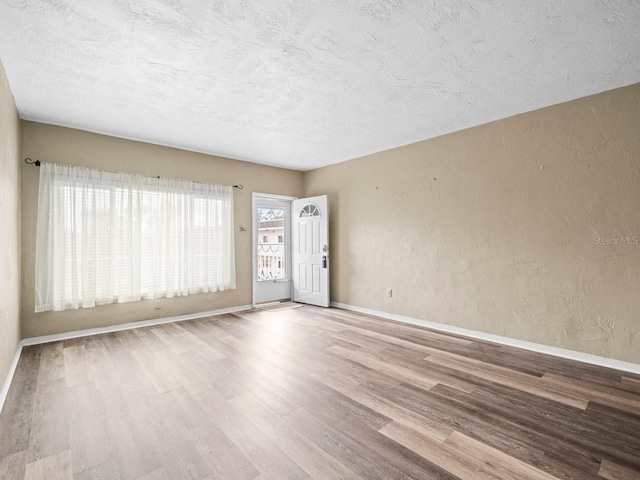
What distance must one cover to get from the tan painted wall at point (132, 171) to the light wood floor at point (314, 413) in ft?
1.71

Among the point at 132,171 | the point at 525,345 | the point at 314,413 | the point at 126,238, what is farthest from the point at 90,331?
the point at 525,345

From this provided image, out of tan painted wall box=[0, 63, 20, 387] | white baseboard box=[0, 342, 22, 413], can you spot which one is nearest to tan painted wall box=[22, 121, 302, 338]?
tan painted wall box=[0, 63, 20, 387]

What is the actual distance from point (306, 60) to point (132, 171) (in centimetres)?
324

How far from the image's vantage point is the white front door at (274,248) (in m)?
6.14

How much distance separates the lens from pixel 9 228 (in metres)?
2.94

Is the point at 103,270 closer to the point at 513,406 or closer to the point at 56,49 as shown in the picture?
the point at 56,49

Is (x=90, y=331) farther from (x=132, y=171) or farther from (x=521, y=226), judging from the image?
(x=521, y=226)

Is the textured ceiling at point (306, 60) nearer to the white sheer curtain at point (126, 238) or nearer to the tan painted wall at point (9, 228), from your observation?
the tan painted wall at point (9, 228)

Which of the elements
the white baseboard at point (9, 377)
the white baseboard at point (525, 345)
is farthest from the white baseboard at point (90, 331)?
the white baseboard at point (525, 345)

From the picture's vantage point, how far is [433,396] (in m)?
2.46

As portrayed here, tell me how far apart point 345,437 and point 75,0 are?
317cm

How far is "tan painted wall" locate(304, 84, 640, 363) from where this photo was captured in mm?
3010

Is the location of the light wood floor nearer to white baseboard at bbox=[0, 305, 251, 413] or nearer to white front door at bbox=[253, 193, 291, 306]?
white baseboard at bbox=[0, 305, 251, 413]

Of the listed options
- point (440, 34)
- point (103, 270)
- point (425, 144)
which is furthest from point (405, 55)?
point (103, 270)
